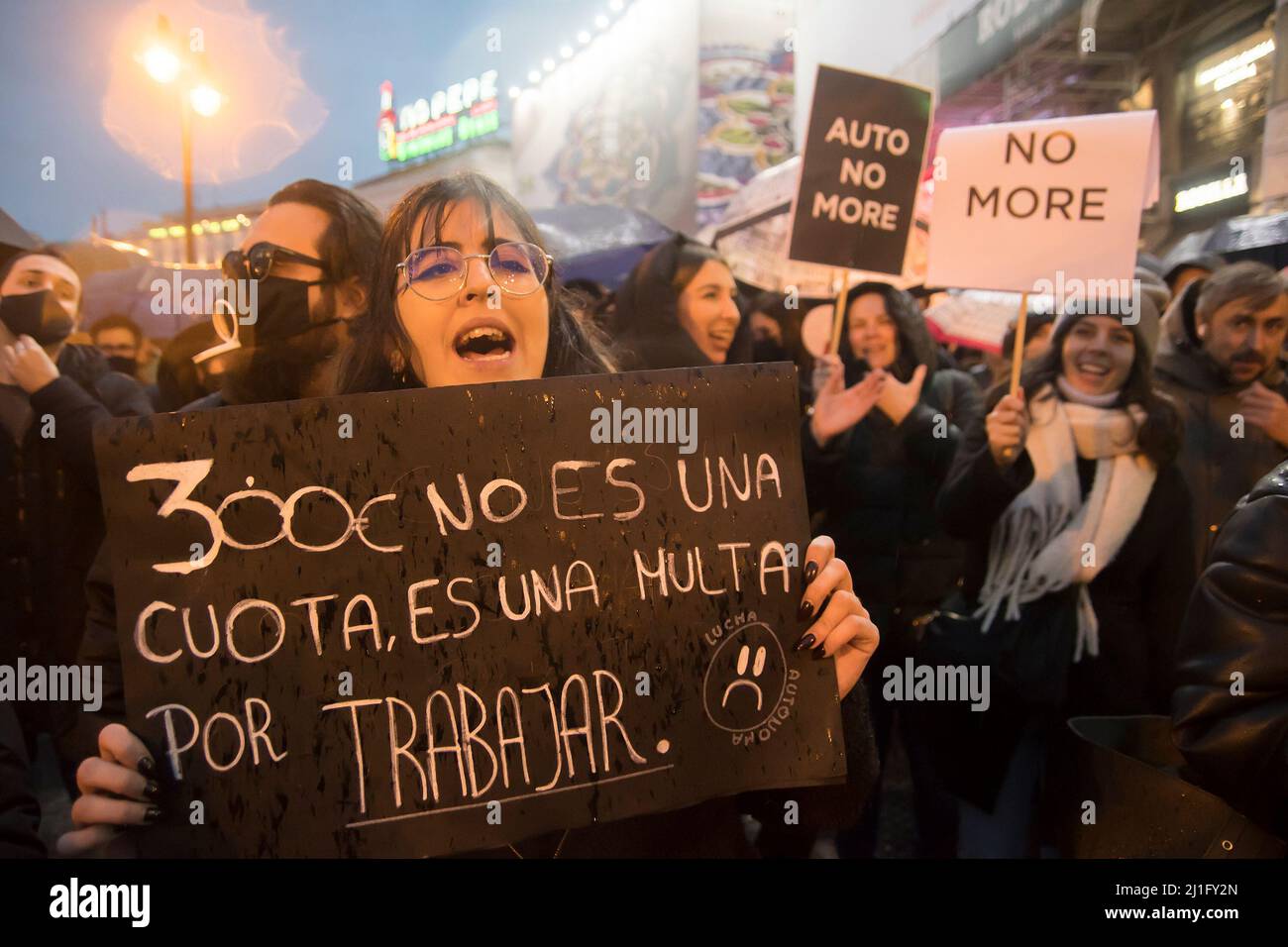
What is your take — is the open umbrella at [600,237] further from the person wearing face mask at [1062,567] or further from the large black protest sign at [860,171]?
the person wearing face mask at [1062,567]

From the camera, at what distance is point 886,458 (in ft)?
10.00

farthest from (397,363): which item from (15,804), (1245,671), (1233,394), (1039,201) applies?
(1233,394)

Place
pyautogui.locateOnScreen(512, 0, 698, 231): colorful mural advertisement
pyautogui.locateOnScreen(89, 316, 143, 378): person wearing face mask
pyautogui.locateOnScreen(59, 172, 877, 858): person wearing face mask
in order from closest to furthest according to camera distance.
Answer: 1. pyautogui.locateOnScreen(59, 172, 877, 858): person wearing face mask
2. pyautogui.locateOnScreen(89, 316, 143, 378): person wearing face mask
3. pyautogui.locateOnScreen(512, 0, 698, 231): colorful mural advertisement

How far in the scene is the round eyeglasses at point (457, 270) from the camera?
4.85ft

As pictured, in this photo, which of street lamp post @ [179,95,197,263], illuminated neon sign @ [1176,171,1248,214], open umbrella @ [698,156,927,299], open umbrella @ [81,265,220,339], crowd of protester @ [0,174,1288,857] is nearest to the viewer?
crowd of protester @ [0,174,1288,857]

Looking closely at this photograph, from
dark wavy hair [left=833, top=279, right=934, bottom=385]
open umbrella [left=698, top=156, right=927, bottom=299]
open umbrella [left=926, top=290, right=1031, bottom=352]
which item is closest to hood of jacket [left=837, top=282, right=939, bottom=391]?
dark wavy hair [left=833, top=279, right=934, bottom=385]

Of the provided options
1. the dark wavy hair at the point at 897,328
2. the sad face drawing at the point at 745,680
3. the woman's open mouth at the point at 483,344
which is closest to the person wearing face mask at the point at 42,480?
the woman's open mouth at the point at 483,344

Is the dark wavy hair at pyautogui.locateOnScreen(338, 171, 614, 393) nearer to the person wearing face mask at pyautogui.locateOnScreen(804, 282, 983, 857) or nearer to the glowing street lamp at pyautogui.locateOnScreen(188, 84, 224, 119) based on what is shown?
the person wearing face mask at pyautogui.locateOnScreen(804, 282, 983, 857)

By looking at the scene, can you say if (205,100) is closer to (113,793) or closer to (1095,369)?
(113,793)

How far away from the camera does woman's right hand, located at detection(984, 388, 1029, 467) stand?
8.91 feet

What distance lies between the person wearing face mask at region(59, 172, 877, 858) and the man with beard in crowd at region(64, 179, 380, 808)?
0.40 m

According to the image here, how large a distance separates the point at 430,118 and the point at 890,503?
2185 mm
